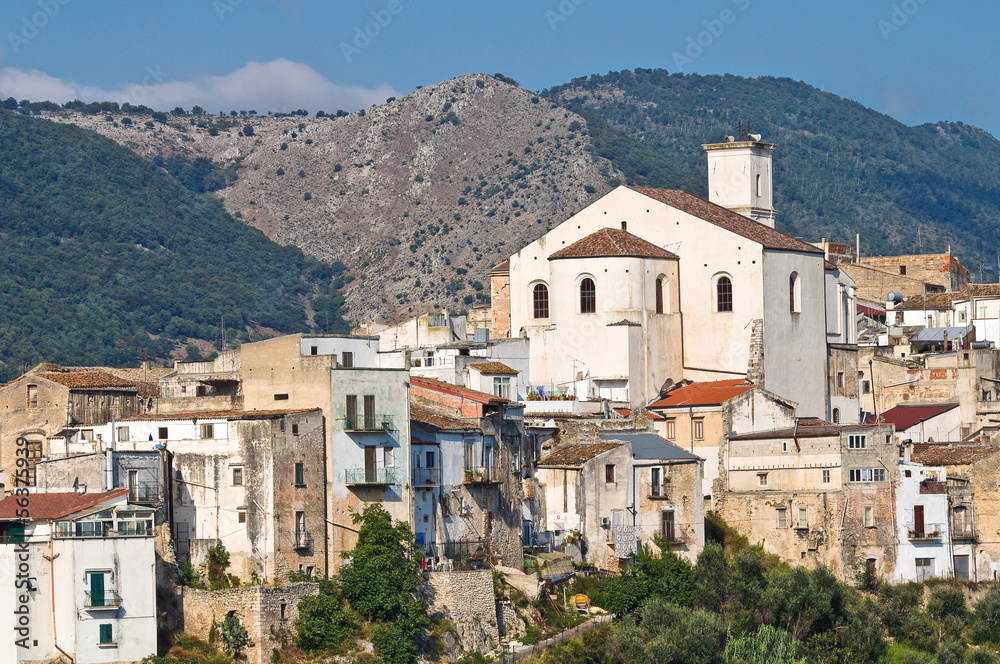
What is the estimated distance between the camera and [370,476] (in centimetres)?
5272

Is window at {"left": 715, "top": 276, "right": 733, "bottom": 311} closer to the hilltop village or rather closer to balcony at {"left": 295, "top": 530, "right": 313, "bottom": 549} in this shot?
the hilltop village

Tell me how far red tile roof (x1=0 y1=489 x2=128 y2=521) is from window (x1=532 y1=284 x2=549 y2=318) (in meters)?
31.7

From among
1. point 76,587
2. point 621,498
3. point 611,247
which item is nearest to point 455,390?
point 621,498

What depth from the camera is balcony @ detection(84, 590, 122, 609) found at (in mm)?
45406

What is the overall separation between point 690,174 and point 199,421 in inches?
5377

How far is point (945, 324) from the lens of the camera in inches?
3701

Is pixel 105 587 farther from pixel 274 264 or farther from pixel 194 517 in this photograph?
pixel 274 264

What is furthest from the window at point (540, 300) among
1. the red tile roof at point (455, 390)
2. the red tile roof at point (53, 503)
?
the red tile roof at point (53, 503)

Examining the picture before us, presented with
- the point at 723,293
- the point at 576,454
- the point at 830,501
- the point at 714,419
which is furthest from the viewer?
the point at 723,293

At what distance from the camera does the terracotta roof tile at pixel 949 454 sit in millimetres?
67312

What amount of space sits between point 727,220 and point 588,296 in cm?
834

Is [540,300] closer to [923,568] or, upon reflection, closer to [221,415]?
[923,568]

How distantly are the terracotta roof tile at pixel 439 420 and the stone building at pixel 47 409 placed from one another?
8652mm

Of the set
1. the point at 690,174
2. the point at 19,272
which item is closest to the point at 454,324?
the point at 19,272
